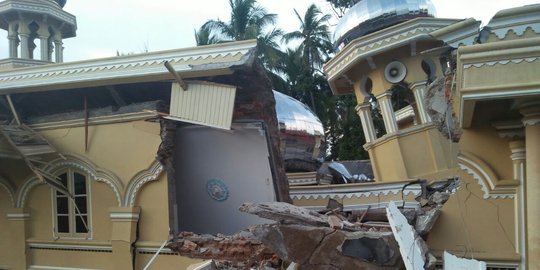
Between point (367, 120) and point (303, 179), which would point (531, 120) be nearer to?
point (303, 179)

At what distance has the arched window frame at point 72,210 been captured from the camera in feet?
29.3

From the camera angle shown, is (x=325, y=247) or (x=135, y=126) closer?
(x=325, y=247)

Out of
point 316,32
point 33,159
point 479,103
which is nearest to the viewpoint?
point 479,103

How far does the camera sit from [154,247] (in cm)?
825

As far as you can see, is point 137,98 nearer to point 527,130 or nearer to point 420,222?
point 420,222

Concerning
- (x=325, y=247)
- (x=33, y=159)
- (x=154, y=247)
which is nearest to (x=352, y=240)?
(x=325, y=247)

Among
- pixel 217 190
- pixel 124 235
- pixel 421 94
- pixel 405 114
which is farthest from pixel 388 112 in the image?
pixel 124 235

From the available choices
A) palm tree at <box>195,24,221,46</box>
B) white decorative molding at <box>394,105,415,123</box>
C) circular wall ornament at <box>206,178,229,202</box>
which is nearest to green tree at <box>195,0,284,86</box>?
palm tree at <box>195,24,221,46</box>

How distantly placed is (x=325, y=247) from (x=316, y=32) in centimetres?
2921

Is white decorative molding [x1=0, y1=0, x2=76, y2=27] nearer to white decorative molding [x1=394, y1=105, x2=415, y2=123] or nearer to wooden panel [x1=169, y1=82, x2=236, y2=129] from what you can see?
wooden panel [x1=169, y1=82, x2=236, y2=129]

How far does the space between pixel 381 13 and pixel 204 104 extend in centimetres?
773

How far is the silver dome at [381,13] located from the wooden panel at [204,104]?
7.42 meters

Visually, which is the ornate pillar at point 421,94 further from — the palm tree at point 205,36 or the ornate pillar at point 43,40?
the palm tree at point 205,36

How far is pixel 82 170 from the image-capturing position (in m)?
8.97
